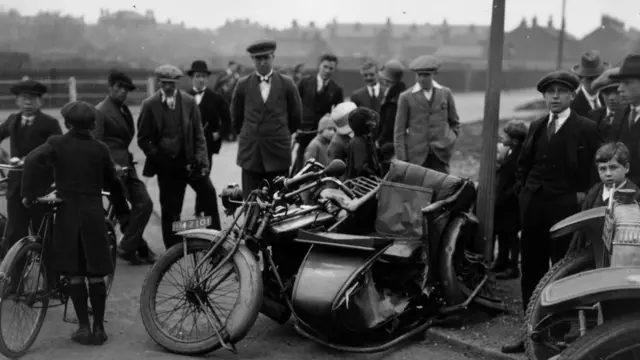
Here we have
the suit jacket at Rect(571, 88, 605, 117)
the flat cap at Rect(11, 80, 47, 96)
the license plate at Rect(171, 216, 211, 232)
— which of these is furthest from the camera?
the suit jacket at Rect(571, 88, 605, 117)

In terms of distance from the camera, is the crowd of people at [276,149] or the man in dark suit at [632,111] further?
the crowd of people at [276,149]

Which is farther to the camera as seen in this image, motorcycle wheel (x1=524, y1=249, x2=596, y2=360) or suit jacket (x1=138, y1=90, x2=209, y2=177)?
suit jacket (x1=138, y1=90, x2=209, y2=177)

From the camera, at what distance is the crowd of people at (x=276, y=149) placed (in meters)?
5.78

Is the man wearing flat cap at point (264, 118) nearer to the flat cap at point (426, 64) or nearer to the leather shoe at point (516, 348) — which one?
the flat cap at point (426, 64)

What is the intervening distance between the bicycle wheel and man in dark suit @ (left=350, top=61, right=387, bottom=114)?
5.71 metres

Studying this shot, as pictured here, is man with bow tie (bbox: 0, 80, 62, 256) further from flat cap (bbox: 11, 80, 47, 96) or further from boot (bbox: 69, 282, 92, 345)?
boot (bbox: 69, 282, 92, 345)

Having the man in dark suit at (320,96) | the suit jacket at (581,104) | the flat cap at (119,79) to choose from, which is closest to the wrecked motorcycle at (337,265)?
the suit jacket at (581,104)

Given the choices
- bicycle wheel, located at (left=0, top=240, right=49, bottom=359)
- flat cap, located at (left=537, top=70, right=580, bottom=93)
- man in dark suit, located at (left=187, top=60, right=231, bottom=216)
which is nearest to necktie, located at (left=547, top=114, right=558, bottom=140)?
flat cap, located at (left=537, top=70, right=580, bottom=93)

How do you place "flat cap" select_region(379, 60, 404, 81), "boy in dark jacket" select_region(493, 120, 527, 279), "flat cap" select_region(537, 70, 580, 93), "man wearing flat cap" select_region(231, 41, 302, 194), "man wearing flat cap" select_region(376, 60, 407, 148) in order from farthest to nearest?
1. "flat cap" select_region(379, 60, 404, 81)
2. "man wearing flat cap" select_region(376, 60, 407, 148)
3. "man wearing flat cap" select_region(231, 41, 302, 194)
4. "boy in dark jacket" select_region(493, 120, 527, 279)
5. "flat cap" select_region(537, 70, 580, 93)

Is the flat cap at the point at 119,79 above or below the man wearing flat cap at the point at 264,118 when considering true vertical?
above

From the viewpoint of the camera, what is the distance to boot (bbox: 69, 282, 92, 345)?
5.85 meters

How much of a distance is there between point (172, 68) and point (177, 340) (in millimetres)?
3652

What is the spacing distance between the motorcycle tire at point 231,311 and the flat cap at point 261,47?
309 cm

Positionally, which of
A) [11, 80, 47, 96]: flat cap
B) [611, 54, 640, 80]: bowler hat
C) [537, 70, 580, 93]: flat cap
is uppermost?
[611, 54, 640, 80]: bowler hat
